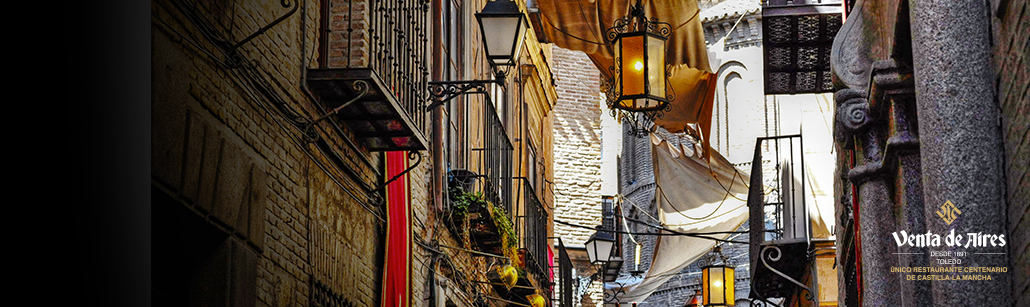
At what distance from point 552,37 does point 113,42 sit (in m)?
11.7

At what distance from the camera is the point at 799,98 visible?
70.4 feet

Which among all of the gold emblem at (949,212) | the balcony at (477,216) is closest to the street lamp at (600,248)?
the balcony at (477,216)

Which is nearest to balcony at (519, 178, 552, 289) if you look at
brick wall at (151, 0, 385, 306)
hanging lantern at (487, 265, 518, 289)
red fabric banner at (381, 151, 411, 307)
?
hanging lantern at (487, 265, 518, 289)

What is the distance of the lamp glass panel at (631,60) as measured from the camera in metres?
12.7

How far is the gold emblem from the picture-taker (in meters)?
5.71

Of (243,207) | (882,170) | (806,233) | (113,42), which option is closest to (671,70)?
(806,233)

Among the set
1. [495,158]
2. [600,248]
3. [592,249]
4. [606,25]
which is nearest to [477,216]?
[495,158]

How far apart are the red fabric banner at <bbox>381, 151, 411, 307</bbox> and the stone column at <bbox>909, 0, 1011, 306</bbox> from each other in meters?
4.37

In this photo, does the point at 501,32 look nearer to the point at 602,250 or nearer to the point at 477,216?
the point at 477,216

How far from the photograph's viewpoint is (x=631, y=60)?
42.0 ft

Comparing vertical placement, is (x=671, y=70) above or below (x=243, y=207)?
above

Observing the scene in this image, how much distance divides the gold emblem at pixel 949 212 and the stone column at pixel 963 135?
20 millimetres

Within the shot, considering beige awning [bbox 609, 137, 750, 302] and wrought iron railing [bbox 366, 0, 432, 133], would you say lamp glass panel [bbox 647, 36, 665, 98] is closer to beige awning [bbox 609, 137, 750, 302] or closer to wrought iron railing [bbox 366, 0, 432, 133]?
wrought iron railing [bbox 366, 0, 432, 133]

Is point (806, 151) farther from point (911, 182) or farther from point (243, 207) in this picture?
point (243, 207)
